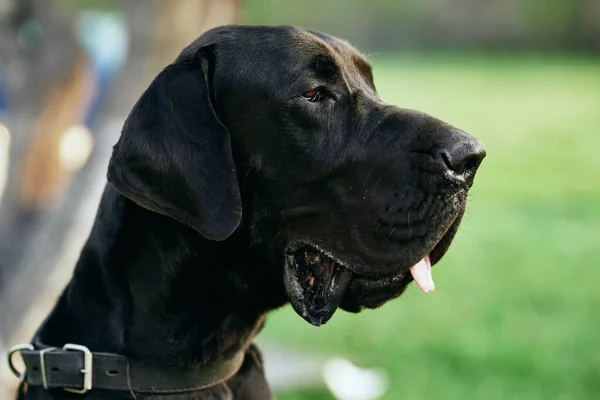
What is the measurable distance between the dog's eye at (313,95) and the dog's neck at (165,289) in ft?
1.62

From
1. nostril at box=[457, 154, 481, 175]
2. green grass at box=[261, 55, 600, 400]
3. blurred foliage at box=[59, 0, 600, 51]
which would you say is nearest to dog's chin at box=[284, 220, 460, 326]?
nostril at box=[457, 154, 481, 175]

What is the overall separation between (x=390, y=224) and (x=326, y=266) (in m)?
0.29

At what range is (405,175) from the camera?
9.55 ft

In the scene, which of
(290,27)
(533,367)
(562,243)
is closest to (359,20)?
(562,243)

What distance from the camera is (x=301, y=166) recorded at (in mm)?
3033

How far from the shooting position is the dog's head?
114 inches

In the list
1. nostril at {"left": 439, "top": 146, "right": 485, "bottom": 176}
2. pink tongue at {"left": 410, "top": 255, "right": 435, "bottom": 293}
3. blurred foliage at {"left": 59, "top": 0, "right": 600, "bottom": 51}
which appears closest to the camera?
nostril at {"left": 439, "top": 146, "right": 485, "bottom": 176}

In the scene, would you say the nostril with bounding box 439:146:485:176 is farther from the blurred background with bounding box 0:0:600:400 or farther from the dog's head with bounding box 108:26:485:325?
the blurred background with bounding box 0:0:600:400

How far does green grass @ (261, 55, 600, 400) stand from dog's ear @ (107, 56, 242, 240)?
0.89m

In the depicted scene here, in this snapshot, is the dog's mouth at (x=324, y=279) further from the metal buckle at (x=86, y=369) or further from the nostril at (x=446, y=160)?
the metal buckle at (x=86, y=369)

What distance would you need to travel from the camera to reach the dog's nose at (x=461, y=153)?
2.84 m

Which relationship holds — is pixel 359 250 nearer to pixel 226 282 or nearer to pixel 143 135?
pixel 226 282

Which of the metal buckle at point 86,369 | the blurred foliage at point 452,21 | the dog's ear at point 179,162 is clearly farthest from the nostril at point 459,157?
the blurred foliage at point 452,21

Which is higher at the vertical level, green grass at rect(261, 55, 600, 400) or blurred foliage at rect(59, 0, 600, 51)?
green grass at rect(261, 55, 600, 400)
